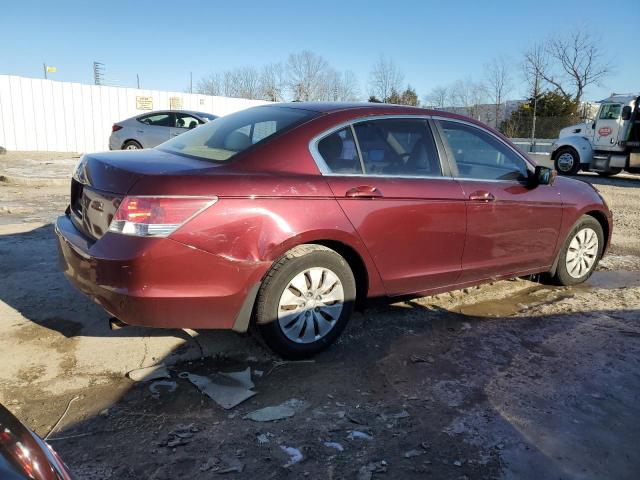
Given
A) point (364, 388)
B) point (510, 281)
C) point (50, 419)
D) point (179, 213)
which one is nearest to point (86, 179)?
point (179, 213)

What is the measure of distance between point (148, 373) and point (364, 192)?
70.6 inches

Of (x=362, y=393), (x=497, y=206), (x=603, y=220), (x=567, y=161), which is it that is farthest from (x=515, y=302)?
(x=567, y=161)

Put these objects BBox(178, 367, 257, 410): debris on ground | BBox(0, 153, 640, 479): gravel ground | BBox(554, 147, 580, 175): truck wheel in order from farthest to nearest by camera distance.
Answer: BBox(554, 147, 580, 175): truck wheel
BBox(178, 367, 257, 410): debris on ground
BBox(0, 153, 640, 479): gravel ground

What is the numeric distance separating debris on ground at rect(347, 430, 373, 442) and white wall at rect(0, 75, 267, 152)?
19.0 meters

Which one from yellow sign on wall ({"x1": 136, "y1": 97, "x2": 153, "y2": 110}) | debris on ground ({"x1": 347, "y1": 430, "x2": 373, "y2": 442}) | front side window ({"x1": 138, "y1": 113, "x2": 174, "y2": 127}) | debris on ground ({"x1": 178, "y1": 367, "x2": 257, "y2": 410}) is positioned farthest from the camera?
yellow sign on wall ({"x1": 136, "y1": 97, "x2": 153, "y2": 110})

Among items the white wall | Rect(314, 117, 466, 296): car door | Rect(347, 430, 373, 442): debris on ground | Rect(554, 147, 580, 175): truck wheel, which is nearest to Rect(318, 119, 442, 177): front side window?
Rect(314, 117, 466, 296): car door

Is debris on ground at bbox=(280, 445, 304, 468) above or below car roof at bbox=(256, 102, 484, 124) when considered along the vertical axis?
below

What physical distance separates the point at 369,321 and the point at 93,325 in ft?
6.91

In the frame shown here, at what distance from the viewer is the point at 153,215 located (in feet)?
9.36

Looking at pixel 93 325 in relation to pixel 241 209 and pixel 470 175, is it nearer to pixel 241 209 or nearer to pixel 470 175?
pixel 241 209

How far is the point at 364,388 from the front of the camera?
315cm

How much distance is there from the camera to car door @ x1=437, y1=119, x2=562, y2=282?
162 inches

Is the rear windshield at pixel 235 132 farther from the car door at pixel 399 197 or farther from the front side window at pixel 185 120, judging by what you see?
the front side window at pixel 185 120

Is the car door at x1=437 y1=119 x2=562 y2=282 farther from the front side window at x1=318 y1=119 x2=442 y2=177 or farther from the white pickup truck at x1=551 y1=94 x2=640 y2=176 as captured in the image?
the white pickup truck at x1=551 y1=94 x2=640 y2=176
